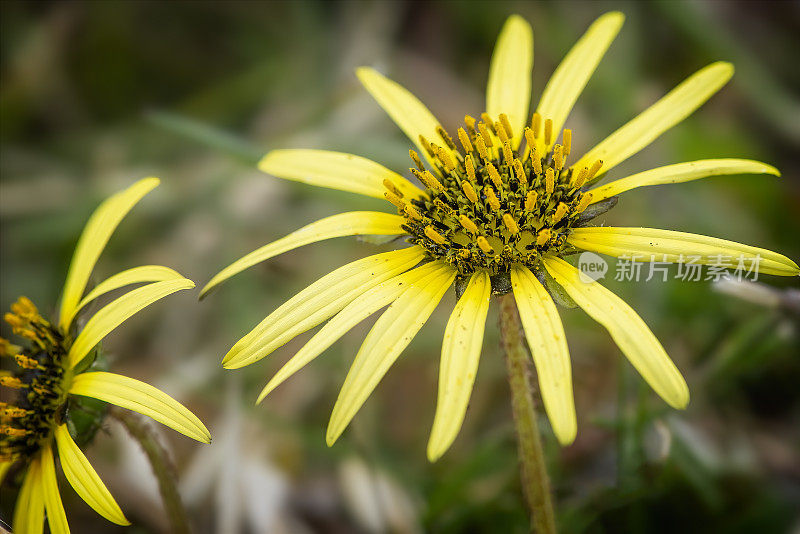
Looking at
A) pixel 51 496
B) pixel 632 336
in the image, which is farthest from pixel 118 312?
pixel 632 336

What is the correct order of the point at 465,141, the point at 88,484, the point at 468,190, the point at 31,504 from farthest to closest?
the point at 465,141 < the point at 468,190 < the point at 31,504 < the point at 88,484

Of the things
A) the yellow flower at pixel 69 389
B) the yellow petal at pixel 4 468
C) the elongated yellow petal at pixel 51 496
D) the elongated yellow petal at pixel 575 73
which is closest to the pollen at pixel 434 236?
the elongated yellow petal at pixel 575 73

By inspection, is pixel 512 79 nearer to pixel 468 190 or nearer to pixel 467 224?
pixel 468 190

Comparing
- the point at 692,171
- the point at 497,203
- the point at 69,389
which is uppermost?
the point at 497,203

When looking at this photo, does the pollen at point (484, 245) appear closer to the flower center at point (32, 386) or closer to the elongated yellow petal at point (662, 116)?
the elongated yellow petal at point (662, 116)

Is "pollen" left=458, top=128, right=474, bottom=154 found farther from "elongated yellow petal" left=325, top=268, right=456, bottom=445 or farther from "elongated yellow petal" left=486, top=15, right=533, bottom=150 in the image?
"elongated yellow petal" left=325, top=268, right=456, bottom=445

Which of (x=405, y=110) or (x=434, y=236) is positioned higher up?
(x=405, y=110)
